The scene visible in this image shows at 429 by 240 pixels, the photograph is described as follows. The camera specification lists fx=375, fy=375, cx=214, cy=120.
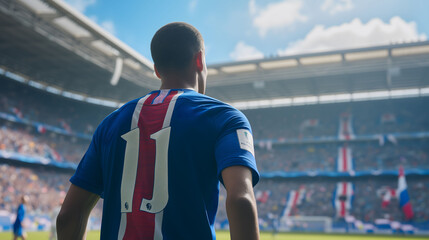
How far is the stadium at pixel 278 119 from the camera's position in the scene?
87.5 feet

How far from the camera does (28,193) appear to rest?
2811 cm

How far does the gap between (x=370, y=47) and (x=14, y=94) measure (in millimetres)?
30150

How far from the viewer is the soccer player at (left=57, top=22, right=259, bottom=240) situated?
1.25m

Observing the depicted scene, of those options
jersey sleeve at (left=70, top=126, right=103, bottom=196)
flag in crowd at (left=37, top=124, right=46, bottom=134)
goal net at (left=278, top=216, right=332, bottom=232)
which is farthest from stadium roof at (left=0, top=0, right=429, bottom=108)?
jersey sleeve at (left=70, top=126, right=103, bottom=196)

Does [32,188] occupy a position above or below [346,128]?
below

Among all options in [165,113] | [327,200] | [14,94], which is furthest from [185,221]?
[14,94]

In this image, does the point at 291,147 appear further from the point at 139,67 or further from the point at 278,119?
the point at 139,67

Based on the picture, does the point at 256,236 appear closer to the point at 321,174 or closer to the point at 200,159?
the point at 200,159

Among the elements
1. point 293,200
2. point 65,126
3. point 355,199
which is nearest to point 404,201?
point 355,199

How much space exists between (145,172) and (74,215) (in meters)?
0.40

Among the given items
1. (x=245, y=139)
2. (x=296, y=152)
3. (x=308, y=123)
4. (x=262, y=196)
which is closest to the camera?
(x=245, y=139)

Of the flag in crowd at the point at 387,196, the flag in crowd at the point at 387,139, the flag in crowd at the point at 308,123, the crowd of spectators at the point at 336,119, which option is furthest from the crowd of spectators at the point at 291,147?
the flag in crowd at the point at 387,196

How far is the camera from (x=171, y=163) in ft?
4.51

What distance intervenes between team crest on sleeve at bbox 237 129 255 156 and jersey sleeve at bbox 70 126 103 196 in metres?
0.69
